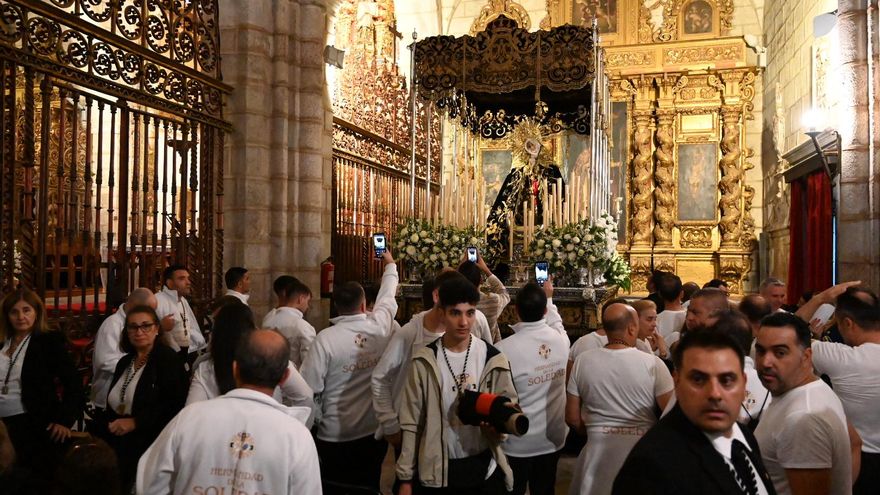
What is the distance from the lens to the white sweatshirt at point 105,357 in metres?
4.16

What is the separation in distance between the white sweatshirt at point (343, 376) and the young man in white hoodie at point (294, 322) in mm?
702

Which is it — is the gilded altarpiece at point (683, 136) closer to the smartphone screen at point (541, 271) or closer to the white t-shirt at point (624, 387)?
the smartphone screen at point (541, 271)

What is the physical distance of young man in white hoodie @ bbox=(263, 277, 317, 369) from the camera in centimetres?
475

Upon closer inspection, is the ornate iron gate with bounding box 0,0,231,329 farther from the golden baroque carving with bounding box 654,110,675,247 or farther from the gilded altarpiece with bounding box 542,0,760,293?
the golden baroque carving with bounding box 654,110,675,247

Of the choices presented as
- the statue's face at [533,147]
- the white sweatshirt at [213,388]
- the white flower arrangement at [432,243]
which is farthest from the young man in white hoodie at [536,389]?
the statue's face at [533,147]

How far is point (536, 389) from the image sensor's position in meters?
3.90

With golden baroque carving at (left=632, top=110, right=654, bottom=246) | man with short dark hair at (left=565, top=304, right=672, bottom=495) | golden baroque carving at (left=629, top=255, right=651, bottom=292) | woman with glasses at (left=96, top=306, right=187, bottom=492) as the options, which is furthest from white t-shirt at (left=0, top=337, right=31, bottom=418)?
golden baroque carving at (left=632, top=110, right=654, bottom=246)

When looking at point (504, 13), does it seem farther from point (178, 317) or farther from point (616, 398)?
point (616, 398)

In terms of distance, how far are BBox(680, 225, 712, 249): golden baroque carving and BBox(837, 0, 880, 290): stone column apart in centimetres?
851

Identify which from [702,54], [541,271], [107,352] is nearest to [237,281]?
[107,352]

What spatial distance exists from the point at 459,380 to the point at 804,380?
1.44 metres

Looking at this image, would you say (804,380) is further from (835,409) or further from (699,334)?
(699,334)

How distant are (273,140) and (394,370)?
5704mm

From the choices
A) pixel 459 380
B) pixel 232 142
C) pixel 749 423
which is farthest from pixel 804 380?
pixel 232 142
